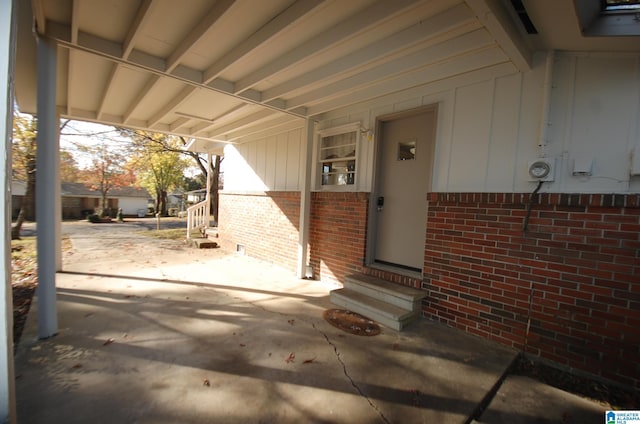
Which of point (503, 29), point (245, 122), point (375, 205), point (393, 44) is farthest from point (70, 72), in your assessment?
point (503, 29)

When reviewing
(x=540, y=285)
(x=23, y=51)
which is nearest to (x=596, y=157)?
(x=540, y=285)

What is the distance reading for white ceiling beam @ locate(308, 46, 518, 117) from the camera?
2.98 metres

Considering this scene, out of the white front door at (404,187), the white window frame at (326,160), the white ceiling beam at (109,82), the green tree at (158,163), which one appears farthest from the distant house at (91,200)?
the white front door at (404,187)

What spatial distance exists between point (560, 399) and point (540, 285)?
1059 millimetres

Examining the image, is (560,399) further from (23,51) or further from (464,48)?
(23,51)

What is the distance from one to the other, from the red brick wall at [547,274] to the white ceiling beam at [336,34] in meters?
2.26

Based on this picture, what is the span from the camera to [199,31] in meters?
2.76

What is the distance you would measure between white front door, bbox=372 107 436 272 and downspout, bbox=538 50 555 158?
1197mm

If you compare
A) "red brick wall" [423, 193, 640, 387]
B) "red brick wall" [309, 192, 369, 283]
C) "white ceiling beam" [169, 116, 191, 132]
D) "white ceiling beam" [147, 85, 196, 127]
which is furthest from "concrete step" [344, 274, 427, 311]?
"white ceiling beam" [169, 116, 191, 132]

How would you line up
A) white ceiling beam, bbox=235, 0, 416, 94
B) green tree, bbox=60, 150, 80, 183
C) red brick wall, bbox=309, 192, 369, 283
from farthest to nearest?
green tree, bbox=60, 150, 80, 183
red brick wall, bbox=309, 192, 369, 283
white ceiling beam, bbox=235, 0, 416, 94

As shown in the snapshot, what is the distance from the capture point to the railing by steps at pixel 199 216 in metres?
10.2

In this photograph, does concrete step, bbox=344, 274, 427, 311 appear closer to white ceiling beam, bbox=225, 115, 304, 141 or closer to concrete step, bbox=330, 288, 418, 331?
concrete step, bbox=330, 288, 418, 331

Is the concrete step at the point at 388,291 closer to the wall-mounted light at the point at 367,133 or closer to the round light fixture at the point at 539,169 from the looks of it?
the round light fixture at the point at 539,169

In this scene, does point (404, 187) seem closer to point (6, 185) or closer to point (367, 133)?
point (367, 133)
